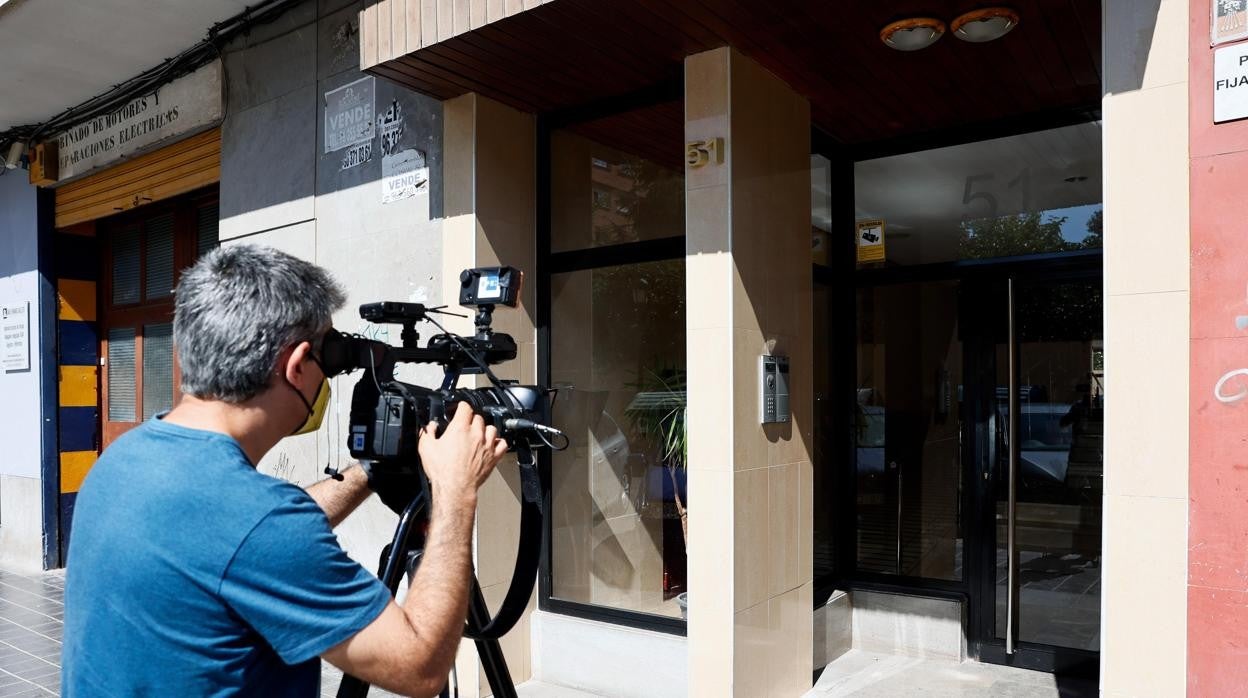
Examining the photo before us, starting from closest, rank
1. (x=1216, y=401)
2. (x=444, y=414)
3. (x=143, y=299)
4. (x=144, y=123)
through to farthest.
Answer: (x=444, y=414) < (x=1216, y=401) < (x=144, y=123) < (x=143, y=299)

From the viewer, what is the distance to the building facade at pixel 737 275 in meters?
3.91

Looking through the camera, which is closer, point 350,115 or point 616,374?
point 616,374

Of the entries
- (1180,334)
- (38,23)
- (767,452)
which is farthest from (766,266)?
(38,23)

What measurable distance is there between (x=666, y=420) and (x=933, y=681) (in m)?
1.92

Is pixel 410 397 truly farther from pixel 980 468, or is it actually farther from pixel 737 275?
pixel 980 468

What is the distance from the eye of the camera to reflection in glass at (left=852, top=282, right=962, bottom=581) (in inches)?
200

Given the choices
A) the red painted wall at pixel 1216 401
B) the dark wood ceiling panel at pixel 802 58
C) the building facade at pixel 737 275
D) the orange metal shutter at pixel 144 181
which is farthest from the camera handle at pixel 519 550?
the orange metal shutter at pixel 144 181

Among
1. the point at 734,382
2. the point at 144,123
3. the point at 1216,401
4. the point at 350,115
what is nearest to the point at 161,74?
the point at 144,123

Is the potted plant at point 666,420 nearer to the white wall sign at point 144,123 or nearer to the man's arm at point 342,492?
the man's arm at point 342,492

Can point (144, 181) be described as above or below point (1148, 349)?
above

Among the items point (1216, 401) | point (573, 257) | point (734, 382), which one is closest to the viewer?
point (1216, 401)

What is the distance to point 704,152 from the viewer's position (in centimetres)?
393

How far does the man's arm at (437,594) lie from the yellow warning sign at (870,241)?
4.03 metres

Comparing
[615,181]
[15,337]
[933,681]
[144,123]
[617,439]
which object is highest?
[144,123]
